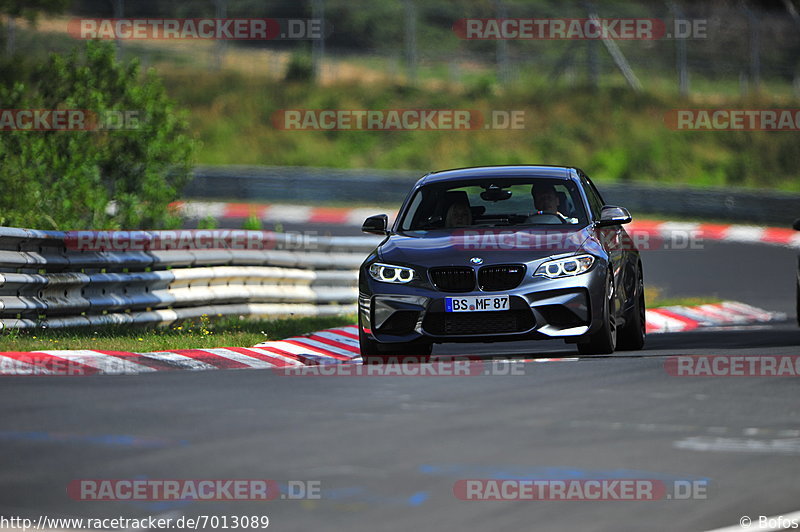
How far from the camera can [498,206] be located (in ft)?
43.2

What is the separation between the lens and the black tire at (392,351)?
12062mm

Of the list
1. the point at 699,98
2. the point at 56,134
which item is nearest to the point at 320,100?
the point at 699,98

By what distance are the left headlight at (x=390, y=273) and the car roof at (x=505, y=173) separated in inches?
59.6

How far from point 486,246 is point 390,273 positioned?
792 mm

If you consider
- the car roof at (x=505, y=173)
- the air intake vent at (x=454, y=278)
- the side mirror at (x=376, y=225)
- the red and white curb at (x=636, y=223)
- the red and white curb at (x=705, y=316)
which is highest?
the car roof at (x=505, y=173)

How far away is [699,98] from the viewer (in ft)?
153

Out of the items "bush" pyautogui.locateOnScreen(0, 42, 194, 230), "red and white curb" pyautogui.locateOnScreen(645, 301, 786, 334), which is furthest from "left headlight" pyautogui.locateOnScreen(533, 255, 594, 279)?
"bush" pyautogui.locateOnScreen(0, 42, 194, 230)

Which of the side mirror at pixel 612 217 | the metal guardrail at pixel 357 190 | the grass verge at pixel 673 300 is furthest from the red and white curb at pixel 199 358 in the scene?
the metal guardrail at pixel 357 190

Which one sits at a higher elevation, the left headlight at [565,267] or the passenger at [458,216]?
the passenger at [458,216]

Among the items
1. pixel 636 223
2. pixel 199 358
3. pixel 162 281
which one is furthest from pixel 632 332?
pixel 636 223

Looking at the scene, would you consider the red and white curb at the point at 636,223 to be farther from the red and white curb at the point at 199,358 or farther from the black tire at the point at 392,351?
the black tire at the point at 392,351

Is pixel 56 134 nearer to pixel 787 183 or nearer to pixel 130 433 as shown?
pixel 130 433

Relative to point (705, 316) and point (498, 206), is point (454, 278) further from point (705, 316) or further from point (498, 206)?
point (705, 316)

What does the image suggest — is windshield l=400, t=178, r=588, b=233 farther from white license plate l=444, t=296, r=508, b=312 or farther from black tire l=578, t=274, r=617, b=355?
white license plate l=444, t=296, r=508, b=312
